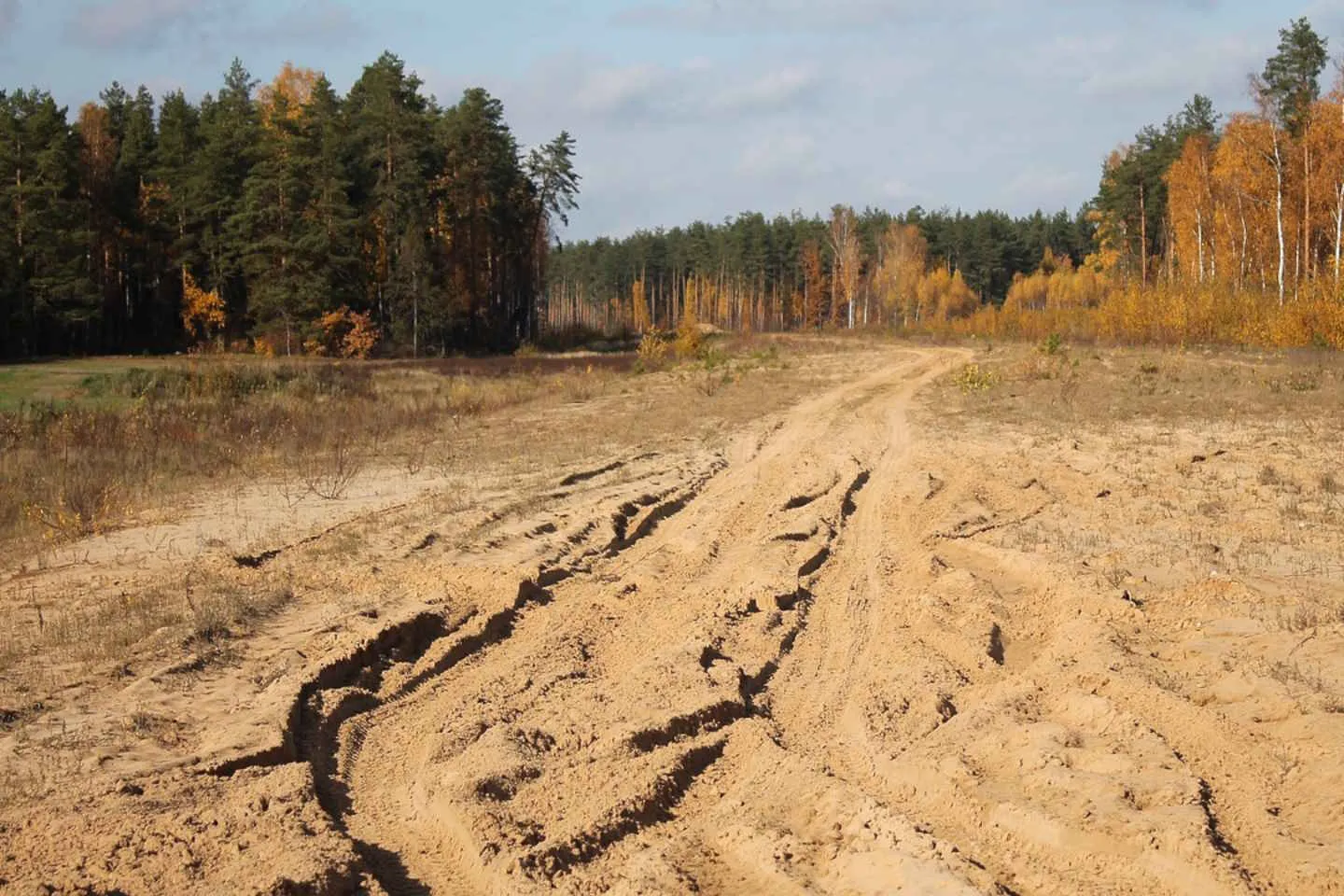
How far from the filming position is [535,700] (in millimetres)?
6188

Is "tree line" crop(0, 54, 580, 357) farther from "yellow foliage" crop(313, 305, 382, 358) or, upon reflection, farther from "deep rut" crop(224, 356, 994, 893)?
"deep rut" crop(224, 356, 994, 893)

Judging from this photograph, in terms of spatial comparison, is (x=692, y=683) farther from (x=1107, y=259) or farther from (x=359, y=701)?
(x=1107, y=259)

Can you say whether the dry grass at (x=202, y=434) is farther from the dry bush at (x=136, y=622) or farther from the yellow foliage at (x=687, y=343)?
the yellow foliage at (x=687, y=343)

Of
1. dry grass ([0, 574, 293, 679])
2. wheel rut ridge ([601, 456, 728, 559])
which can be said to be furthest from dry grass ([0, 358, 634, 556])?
wheel rut ridge ([601, 456, 728, 559])

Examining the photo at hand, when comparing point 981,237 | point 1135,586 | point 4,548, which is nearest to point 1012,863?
point 1135,586

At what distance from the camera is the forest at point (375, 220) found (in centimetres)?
4134

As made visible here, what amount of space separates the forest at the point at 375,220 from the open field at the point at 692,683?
2703 cm

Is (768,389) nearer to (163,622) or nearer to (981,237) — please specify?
(163,622)

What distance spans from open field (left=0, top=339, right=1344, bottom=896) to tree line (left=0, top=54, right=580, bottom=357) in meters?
39.1

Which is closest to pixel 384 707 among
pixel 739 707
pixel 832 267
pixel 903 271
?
pixel 739 707

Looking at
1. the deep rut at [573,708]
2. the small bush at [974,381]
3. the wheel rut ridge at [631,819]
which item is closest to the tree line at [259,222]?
the small bush at [974,381]

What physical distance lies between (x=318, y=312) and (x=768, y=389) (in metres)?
30.9

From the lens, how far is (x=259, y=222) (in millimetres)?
50094

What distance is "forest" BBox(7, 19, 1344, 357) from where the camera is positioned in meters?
41.3
